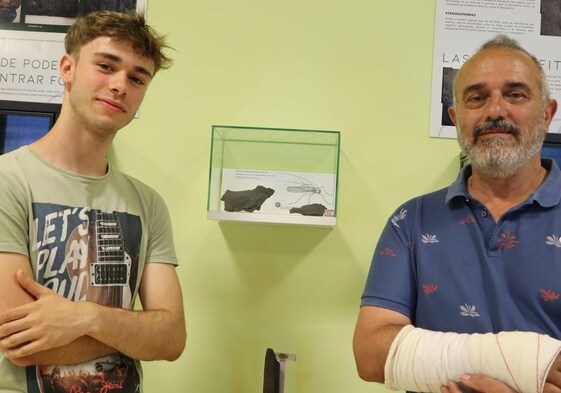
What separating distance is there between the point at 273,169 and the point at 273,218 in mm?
294

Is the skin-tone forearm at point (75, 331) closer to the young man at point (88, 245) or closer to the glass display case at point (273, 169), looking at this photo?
the young man at point (88, 245)

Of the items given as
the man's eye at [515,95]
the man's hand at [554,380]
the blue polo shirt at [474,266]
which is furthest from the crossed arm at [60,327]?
the man's eye at [515,95]

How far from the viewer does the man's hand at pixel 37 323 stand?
110cm

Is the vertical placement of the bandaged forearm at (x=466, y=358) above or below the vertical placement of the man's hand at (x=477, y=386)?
above

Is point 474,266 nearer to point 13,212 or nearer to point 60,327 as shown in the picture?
point 60,327

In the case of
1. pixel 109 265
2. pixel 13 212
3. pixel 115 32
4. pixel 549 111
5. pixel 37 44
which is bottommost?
pixel 109 265

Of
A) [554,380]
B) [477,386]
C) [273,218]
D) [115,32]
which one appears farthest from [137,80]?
[554,380]

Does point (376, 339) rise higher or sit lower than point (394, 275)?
lower

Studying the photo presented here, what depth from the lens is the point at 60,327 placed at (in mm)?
1126

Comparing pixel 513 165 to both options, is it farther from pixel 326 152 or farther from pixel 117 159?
pixel 117 159

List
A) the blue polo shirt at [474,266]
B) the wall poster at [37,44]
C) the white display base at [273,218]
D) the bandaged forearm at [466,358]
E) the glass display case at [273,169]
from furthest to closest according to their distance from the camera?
the wall poster at [37,44] < the glass display case at [273,169] < the white display base at [273,218] < the blue polo shirt at [474,266] < the bandaged forearm at [466,358]

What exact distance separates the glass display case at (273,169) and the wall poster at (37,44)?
67 centimetres

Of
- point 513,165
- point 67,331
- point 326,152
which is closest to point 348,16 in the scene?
point 326,152

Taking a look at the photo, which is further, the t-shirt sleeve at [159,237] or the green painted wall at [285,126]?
the green painted wall at [285,126]
